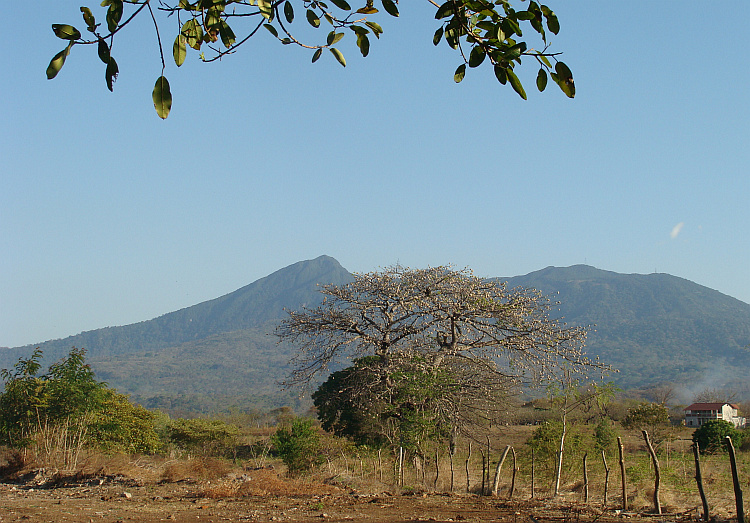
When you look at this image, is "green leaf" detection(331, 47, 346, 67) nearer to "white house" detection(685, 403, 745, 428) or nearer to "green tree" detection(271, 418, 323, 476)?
"green tree" detection(271, 418, 323, 476)

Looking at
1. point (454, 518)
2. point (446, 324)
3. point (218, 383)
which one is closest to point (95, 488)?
point (454, 518)

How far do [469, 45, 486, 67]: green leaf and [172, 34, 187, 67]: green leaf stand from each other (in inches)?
45.5

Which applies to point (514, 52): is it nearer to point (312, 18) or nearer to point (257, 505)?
point (312, 18)

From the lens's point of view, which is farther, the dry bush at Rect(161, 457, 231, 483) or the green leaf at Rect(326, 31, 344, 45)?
the dry bush at Rect(161, 457, 231, 483)

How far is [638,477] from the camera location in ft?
31.9

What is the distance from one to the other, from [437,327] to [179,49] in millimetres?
Result: 13879

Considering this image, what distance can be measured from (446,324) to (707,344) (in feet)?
613

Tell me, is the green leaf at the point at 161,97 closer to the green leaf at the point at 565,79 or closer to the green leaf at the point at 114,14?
the green leaf at the point at 114,14

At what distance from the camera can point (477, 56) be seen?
8.13ft

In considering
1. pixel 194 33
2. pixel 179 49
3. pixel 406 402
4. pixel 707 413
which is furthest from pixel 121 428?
pixel 707 413

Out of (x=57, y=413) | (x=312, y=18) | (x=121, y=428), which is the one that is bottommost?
(x=121, y=428)

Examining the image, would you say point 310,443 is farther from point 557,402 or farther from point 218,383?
point 218,383

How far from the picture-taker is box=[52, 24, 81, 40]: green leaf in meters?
2.05

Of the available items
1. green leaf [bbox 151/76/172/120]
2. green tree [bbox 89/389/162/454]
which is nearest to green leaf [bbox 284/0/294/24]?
green leaf [bbox 151/76/172/120]
